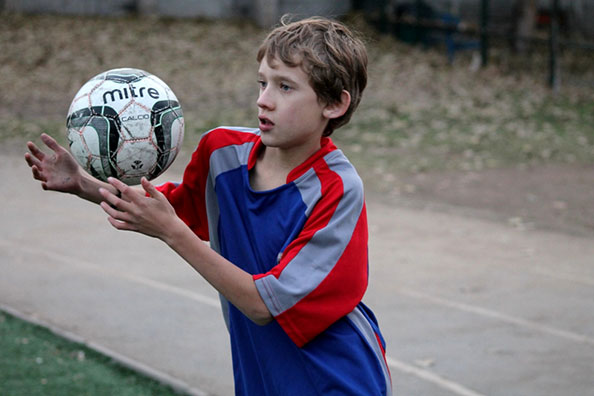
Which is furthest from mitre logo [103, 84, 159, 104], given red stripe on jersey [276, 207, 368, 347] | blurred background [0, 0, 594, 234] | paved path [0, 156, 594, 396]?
blurred background [0, 0, 594, 234]

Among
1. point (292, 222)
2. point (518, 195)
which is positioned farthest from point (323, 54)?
point (518, 195)

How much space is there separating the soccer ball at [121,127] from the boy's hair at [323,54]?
0.44 meters

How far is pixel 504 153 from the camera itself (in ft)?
41.3

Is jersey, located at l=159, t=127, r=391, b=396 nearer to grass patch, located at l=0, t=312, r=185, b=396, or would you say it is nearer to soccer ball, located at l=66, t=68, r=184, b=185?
soccer ball, located at l=66, t=68, r=184, b=185

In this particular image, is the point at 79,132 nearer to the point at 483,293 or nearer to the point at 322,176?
the point at 322,176

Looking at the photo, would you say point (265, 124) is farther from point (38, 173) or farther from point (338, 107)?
point (38, 173)

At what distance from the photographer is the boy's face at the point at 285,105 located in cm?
229

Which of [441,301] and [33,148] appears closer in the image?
[33,148]

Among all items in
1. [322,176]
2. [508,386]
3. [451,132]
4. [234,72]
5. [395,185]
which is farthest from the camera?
[234,72]

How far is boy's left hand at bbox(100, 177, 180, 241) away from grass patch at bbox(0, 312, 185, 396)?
2638 mm

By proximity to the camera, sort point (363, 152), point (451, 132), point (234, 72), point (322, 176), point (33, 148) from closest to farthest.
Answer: point (322, 176) < point (33, 148) < point (363, 152) < point (451, 132) < point (234, 72)

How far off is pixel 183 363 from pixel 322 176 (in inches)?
117

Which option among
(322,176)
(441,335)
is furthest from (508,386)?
(322,176)

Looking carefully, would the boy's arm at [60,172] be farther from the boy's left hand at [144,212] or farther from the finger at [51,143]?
the boy's left hand at [144,212]
